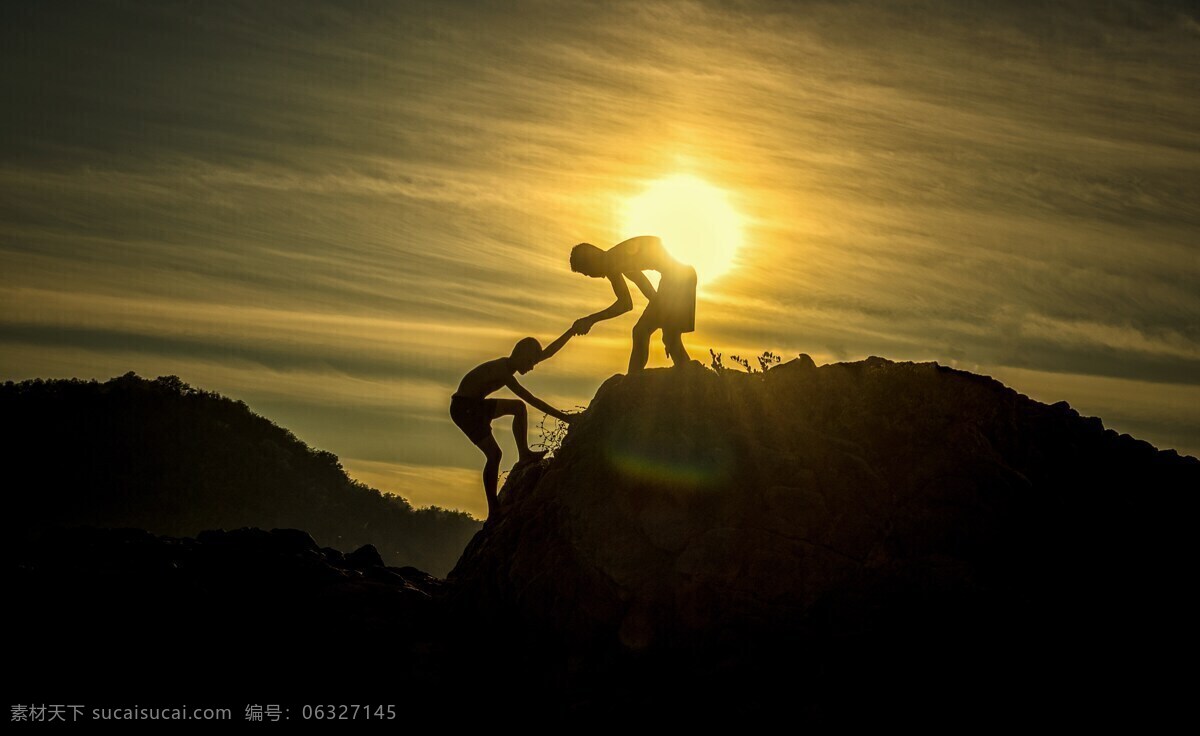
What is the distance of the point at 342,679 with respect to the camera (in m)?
20.3

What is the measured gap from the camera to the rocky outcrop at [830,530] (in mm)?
19109

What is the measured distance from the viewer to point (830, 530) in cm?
1955

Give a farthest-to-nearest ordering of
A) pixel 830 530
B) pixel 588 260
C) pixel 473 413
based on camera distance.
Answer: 1. pixel 473 413
2. pixel 588 260
3. pixel 830 530

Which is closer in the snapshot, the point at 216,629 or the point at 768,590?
the point at 768,590

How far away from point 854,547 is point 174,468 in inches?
2189

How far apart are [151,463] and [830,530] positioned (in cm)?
5512

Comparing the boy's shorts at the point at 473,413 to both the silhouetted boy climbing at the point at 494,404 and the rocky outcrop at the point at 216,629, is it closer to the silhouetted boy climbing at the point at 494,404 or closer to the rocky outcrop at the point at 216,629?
the silhouetted boy climbing at the point at 494,404

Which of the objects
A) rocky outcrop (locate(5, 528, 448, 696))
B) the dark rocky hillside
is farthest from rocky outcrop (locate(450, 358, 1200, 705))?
rocky outcrop (locate(5, 528, 448, 696))

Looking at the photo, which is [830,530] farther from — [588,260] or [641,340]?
[588,260]

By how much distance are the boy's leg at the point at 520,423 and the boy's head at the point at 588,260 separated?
2.71m

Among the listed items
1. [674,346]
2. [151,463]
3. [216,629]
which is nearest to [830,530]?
[674,346]

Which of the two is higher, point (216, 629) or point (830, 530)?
point (830, 530)

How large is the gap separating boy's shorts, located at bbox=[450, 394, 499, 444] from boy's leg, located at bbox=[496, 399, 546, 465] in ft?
0.46

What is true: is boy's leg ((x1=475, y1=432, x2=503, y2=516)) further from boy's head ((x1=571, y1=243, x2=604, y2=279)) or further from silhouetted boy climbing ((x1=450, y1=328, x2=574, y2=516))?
boy's head ((x1=571, y1=243, x2=604, y2=279))
